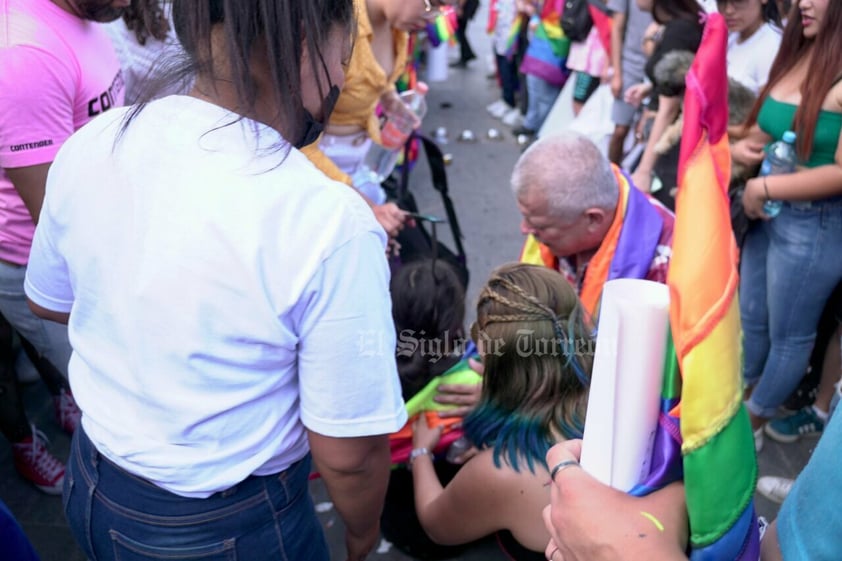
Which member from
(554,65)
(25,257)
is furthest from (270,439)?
(554,65)

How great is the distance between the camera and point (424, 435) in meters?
1.96

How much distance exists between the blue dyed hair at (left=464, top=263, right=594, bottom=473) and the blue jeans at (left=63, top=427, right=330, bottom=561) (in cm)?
52

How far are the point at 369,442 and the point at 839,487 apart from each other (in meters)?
0.65

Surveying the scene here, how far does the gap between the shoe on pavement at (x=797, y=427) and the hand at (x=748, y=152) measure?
988mm

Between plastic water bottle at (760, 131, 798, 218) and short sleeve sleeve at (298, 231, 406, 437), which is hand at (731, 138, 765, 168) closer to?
plastic water bottle at (760, 131, 798, 218)

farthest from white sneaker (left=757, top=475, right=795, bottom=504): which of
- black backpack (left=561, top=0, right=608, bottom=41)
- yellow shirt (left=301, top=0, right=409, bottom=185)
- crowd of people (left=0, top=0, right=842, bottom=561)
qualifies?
black backpack (left=561, top=0, right=608, bottom=41)

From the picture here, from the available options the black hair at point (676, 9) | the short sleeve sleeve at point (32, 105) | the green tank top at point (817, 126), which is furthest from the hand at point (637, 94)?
the short sleeve sleeve at point (32, 105)

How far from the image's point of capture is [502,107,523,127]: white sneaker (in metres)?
6.24

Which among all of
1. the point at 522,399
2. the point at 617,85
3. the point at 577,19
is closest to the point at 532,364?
the point at 522,399

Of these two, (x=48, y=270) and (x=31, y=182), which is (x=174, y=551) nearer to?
(x=48, y=270)

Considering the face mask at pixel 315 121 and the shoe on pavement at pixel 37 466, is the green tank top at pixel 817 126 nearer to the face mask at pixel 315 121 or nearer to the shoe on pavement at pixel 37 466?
the face mask at pixel 315 121

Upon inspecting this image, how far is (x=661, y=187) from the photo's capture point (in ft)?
9.80

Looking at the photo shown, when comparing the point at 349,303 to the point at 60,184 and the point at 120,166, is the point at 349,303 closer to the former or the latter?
the point at 120,166

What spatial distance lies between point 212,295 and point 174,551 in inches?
18.6
